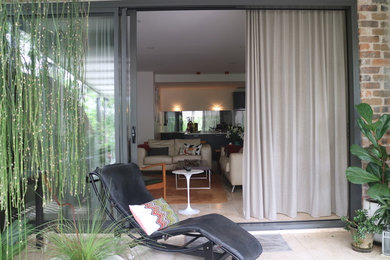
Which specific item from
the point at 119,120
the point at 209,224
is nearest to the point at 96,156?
the point at 119,120

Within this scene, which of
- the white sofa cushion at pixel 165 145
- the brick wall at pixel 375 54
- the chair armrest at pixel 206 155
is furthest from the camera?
the white sofa cushion at pixel 165 145

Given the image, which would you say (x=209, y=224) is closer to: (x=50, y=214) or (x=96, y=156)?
(x=96, y=156)

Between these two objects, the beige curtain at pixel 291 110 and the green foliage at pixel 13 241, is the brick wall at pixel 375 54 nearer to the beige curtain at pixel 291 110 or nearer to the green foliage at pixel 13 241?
the beige curtain at pixel 291 110

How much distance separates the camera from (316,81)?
3.74m

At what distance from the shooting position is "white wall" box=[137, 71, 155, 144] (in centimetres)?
999

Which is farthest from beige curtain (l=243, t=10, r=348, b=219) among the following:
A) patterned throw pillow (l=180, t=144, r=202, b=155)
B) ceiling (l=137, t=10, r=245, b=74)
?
patterned throw pillow (l=180, t=144, r=202, b=155)

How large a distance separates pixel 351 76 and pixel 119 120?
2664 millimetres

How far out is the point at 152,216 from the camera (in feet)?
8.99

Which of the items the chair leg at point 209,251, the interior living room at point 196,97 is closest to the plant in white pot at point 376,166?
the interior living room at point 196,97

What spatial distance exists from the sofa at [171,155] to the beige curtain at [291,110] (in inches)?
149

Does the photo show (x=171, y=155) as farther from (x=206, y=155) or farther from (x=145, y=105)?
(x=145, y=105)

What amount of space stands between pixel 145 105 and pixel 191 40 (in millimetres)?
3922

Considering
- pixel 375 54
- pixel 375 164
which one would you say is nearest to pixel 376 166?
pixel 375 164

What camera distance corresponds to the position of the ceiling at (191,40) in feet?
17.2
